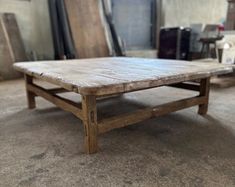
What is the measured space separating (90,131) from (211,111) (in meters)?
1.19

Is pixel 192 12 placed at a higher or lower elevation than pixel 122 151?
higher

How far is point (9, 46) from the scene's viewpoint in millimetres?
3514

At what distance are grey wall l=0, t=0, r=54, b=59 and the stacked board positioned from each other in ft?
0.55

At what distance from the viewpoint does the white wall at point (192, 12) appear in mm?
4883

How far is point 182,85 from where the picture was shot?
6.23ft

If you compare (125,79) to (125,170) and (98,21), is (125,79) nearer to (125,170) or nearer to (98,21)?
(125,170)

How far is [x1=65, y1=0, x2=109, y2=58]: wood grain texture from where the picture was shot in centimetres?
375

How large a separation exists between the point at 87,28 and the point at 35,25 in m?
0.92

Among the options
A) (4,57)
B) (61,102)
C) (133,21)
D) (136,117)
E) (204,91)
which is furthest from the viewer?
(133,21)

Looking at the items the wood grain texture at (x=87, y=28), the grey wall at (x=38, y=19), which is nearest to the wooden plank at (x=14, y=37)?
the grey wall at (x=38, y=19)

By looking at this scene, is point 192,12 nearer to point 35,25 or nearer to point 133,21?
point 133,21

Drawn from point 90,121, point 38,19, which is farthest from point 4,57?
point 90,121

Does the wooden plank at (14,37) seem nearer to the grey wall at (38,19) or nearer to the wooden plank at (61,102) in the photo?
the grey wall at (38,19)

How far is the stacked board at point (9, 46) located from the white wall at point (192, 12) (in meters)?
2.96
